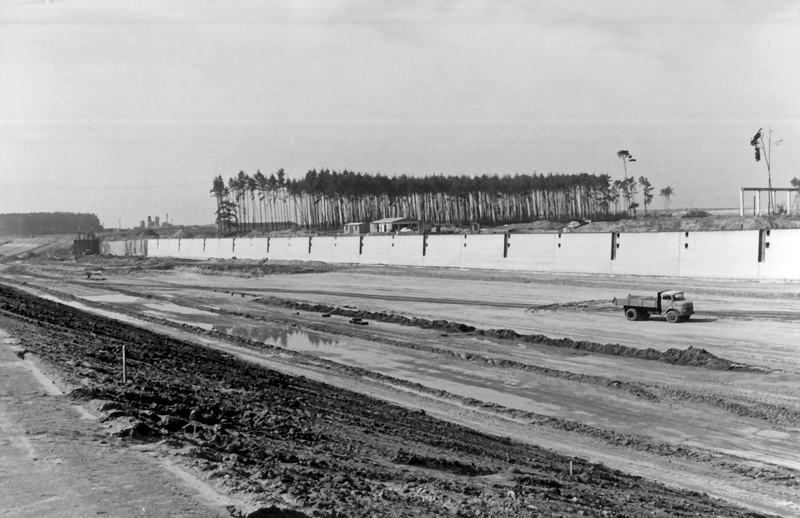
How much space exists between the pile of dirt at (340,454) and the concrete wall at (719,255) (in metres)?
29.2

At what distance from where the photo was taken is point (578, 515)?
7477mm

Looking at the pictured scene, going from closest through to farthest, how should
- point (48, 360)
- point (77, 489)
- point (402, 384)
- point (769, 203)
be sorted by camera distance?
point (77, 489) → point (48, 360) → point (402, 384) → point (769, 203)

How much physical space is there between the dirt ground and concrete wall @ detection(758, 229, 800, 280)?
1348 mm

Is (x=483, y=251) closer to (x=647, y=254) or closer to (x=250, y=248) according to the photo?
(x=647, y=254)

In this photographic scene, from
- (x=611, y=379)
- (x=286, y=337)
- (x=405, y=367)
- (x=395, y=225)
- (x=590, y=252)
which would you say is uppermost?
(x=395, y=225)

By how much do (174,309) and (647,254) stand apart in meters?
29.3

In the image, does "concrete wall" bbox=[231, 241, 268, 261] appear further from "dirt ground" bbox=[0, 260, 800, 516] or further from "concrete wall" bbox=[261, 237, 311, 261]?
"dirt ground" bbox=[0, 260, 800, 516]

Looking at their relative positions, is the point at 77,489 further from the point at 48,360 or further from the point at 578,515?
the point at 48,360

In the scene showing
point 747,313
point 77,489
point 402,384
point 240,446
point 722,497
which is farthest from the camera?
point 747,313

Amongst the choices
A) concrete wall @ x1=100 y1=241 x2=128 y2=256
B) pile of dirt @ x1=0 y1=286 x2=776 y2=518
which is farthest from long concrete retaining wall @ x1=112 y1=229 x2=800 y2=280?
concrete wall @ x1=100 y1=241 x2=128 y2=256

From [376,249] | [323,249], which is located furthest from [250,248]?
[376,249]

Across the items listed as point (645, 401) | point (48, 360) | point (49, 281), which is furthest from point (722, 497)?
point (49, 281)

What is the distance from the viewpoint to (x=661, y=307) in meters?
28.6

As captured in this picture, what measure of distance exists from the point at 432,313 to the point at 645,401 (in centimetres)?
1842
